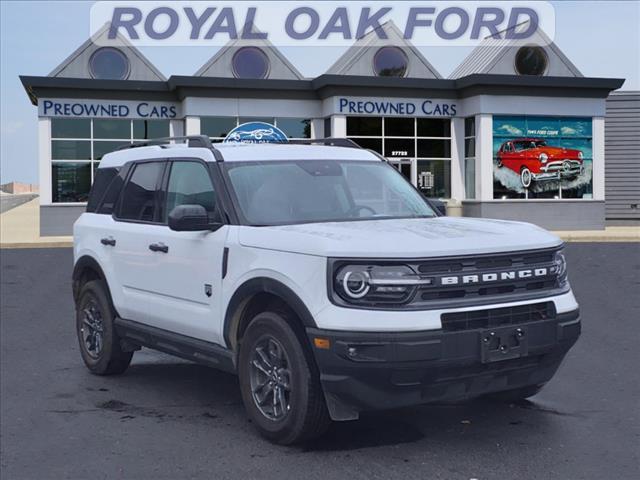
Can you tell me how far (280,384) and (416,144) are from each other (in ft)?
95.8

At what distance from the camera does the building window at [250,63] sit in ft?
123

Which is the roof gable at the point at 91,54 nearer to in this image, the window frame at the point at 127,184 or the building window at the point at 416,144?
the building window at the point at 416,144

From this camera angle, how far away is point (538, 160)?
33156mm

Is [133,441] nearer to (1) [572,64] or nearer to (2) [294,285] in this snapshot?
(2) [294,285]

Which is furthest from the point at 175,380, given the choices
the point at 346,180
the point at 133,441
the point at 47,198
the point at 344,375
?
the point at 47,198

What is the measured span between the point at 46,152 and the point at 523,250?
2891cm

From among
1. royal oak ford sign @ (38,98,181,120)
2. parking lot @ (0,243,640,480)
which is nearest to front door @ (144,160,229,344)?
parking lot @ (0,243,640,480)

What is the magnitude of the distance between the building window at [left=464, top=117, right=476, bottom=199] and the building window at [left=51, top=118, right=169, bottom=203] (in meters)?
12.0

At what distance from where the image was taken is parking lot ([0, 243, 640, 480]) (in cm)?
494

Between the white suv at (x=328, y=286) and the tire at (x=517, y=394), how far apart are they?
0.02m

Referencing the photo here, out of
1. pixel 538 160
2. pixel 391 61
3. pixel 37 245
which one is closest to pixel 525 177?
pixel 538 160

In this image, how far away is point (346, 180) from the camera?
652 centimetres

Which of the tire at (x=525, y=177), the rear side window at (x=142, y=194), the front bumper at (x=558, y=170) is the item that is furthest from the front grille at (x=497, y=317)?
the front bumper at (x=558, y=170)

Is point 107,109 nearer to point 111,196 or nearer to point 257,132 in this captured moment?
point 257,132
